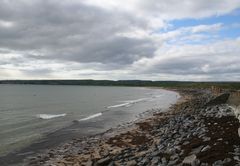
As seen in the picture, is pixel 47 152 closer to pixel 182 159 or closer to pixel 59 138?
pixel 59 138

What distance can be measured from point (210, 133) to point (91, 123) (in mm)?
20749

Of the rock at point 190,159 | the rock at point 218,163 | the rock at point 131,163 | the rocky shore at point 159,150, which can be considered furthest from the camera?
the rock at point 131,163

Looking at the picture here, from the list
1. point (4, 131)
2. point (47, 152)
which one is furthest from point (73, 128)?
point (47, 152)

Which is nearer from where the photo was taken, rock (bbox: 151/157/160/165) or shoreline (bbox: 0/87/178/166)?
rock (bbox: 151/157/160/165)

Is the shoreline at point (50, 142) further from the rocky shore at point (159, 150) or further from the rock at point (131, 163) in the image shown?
the rock at point (131, 163)

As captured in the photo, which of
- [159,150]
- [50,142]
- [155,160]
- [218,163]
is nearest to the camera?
[218,163]

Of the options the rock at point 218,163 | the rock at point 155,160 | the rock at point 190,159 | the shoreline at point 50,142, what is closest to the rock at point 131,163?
the rock at point 155,160

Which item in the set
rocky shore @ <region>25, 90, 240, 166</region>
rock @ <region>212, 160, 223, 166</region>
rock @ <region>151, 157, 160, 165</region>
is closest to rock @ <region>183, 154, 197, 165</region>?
rocky shore @ <region>25, 90, 240, 166</region>

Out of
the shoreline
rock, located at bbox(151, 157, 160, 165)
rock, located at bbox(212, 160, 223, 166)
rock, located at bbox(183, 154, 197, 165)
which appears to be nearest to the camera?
rock, located at bbox(212, 160, 223, 166)

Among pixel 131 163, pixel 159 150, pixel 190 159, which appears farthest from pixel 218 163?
pixel 159 150

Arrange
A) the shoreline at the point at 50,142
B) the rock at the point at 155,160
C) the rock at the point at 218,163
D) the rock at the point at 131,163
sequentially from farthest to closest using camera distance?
the shoreline at the point at 50,142 → the rock at the point at 131,163 → the rock at the point at 155,160 → the rock at the point at 218,163

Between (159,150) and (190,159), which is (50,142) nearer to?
(159,150)

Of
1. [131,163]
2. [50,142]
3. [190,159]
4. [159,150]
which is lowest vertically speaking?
[50,142]

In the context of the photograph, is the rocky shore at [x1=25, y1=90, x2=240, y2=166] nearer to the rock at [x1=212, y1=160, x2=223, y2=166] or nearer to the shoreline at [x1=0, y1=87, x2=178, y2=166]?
the rock at [x1=212, y1=160, x2=223, y2=166]
